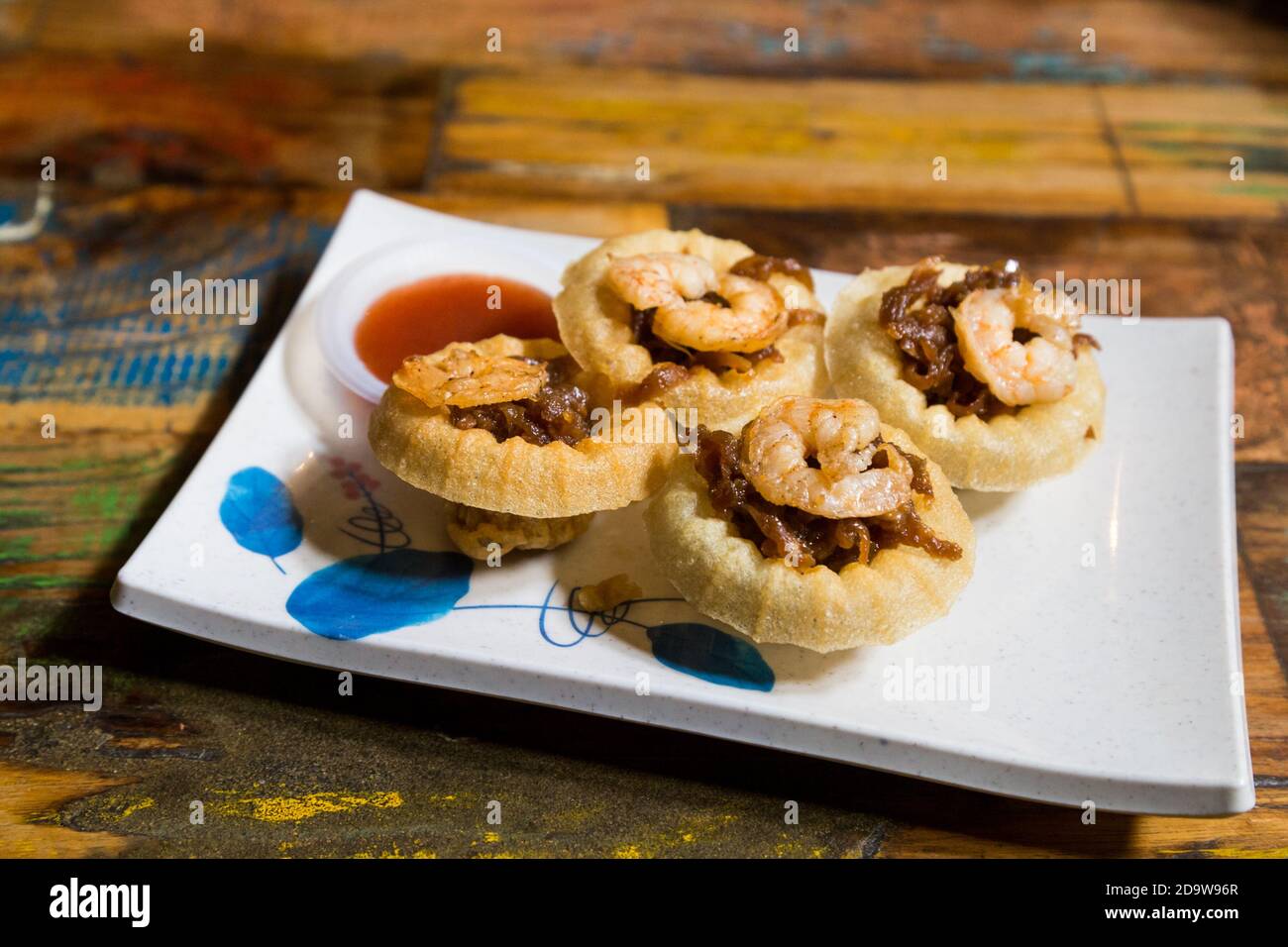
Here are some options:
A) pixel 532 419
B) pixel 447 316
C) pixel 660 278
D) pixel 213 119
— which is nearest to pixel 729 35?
pixel 213 119

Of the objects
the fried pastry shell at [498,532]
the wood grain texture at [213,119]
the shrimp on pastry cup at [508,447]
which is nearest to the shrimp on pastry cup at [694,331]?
the shrimp on pastry cup at [508,447]

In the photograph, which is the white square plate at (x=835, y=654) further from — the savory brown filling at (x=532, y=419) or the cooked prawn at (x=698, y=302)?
the cooked prawn at (x=698, y=302)

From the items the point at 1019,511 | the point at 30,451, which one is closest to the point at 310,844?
the point at 30,451

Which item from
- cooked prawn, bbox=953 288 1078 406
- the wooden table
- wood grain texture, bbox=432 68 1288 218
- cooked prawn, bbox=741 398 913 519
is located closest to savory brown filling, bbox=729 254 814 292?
cooked prawn, bbox=953 288 1078 406

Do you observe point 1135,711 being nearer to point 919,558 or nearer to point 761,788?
point 919,558

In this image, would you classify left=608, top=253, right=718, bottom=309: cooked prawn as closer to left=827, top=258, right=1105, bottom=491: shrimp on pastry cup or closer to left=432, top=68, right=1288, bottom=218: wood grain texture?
left=827, top=258, right=1105, bottom=491: shrimp on pastry cup

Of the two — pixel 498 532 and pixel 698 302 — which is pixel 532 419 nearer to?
pixel 498 532
